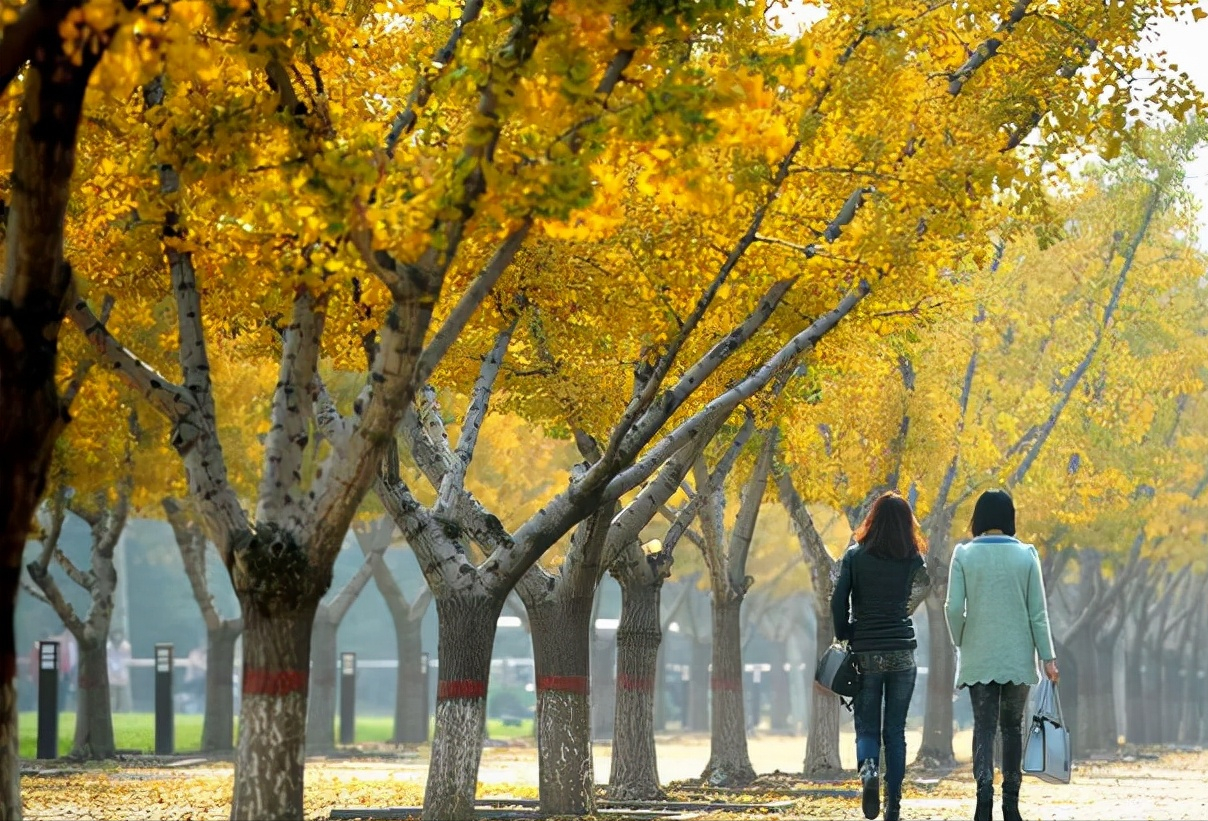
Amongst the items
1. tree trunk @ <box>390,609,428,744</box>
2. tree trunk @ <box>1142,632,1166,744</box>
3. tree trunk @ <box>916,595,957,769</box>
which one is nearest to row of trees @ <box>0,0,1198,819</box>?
tree trunk @ <box>916,595,957,769</box>

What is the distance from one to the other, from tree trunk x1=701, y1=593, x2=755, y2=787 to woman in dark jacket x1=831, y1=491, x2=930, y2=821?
41.5ft

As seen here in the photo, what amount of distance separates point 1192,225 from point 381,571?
1533 centimetres

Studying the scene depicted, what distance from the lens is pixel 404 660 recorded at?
130ft

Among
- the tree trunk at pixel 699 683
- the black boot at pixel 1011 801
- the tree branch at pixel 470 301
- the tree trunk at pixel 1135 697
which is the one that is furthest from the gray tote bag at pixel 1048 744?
the tree trunk at pixel 699 683

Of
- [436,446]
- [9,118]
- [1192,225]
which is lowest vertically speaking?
[436,446]

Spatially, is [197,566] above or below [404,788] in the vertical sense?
above

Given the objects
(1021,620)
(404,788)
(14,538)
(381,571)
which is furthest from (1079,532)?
(14,538)

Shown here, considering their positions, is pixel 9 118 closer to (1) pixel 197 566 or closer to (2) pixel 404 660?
(1) pixel 197 566

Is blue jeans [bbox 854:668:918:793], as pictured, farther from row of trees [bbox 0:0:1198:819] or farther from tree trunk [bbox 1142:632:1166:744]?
tree trunk [bbox 1142:632:1166:744]

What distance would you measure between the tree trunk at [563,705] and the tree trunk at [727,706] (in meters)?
7.58

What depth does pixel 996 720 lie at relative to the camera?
11125 millimetres

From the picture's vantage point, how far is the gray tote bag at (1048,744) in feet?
38.0

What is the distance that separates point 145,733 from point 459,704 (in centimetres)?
3461

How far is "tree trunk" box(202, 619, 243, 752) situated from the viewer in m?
33.2
